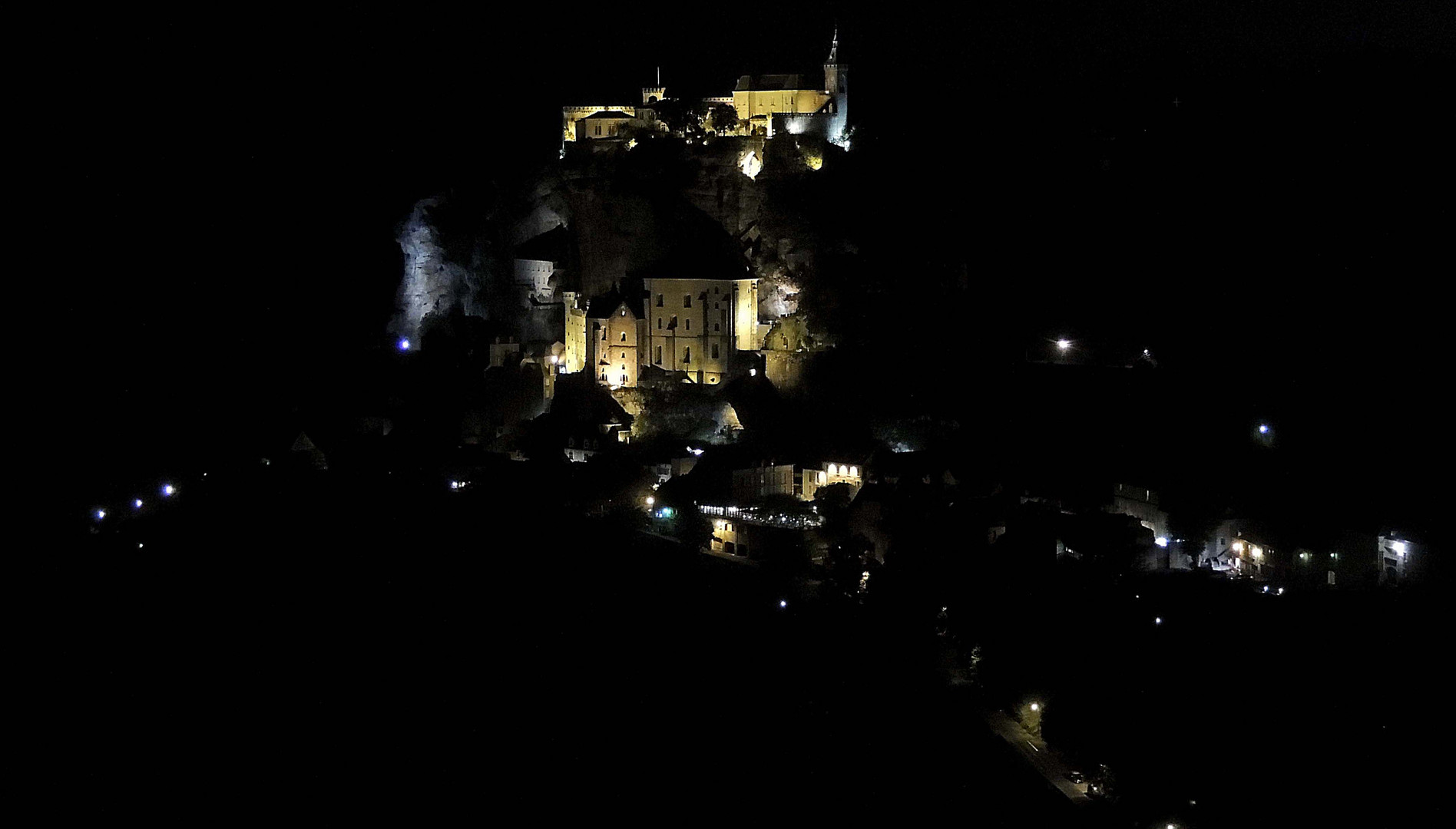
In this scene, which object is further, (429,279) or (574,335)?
(429,279)

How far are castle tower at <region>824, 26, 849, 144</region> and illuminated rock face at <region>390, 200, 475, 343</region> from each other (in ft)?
50.1

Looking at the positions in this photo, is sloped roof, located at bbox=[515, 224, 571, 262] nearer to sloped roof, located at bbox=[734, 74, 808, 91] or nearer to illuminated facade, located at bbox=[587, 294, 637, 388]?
illuminated facade, located at bbox=[587, 294, 637, 388]

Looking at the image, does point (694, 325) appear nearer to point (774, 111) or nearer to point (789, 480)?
point (789, 480)

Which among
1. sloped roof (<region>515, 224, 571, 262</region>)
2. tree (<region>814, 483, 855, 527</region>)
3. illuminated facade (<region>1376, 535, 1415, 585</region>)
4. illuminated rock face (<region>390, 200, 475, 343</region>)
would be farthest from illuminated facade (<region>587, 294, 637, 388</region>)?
illuminated facade (<region>1376, 535, 1415, 585</region>)

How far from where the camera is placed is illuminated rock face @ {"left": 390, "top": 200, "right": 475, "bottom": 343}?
47.0 metres

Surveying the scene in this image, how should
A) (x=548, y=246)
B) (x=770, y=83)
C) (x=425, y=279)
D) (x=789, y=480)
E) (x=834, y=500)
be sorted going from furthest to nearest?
(x=425, y=279) → (x=770, y=83) → (x=548, y=246) → (x=789, y=480) → (x=834, y=500)

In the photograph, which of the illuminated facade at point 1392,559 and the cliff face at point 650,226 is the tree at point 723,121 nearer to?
the cliff face at point 650,226

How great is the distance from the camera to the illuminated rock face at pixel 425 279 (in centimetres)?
4703

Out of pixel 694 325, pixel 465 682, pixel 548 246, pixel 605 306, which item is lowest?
pixel 465 682

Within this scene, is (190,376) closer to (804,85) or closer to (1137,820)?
(804,85)

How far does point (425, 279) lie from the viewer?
47.8 metres

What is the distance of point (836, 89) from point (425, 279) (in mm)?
17764

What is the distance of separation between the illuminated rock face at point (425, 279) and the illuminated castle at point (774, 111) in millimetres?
7044

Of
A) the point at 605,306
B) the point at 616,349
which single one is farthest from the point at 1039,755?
the point at 605,306
